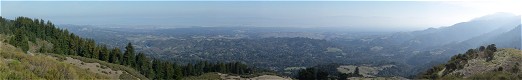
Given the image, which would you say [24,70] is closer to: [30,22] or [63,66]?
[63,66]

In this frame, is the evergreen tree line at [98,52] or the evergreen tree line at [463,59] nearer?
the evergreen tree line at [463,59]

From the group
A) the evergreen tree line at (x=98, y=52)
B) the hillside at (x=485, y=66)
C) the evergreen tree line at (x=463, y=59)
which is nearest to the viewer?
the hillside at (x=485, y=66)

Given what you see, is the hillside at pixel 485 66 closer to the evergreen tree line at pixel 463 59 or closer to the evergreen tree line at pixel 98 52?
the evergreen tree line at pixel 463 59

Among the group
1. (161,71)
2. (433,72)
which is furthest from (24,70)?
(433,72)

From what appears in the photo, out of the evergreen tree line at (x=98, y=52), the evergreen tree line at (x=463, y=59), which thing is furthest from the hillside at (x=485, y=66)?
the evergreen tree line at (x=98, y=52)

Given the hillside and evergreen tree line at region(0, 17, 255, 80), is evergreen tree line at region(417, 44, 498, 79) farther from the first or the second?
evergreen tree line at region(0, 17, 255, 80)

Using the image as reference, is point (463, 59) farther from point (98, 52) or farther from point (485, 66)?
point (98, 52)

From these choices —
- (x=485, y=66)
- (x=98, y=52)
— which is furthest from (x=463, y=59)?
(x=98, y=52)

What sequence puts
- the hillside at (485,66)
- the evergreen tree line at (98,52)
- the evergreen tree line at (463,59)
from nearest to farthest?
the hillside at (485,66), the evergreen tree line at (463,59), the evergreen tree line at (98,52)

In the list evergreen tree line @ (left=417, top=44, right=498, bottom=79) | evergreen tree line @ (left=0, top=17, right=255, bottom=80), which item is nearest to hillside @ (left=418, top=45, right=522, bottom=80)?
evergreen tree line @ (left=417, top=44, right=498, bottom=79)
